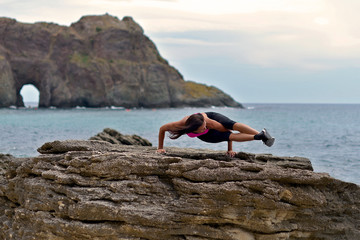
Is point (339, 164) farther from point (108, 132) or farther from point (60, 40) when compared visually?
point (60, 40)

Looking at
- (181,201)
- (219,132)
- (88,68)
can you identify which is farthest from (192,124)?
(88,68)

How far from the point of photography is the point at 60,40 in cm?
14625

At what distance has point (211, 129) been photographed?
37.3 ft

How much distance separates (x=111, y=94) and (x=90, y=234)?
138646mm

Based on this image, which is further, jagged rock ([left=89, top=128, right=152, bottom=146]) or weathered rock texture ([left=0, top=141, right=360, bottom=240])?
jagged rock ([left=89, top=128, right=152, bottom=146])

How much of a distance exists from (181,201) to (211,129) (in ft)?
8.33

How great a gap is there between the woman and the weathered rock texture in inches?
30.3

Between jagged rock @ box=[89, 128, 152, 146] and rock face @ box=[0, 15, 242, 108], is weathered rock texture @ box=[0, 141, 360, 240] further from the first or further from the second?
rock face @ box=[0, 15, 242, 108]

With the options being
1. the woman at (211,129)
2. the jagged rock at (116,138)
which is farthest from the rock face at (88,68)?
the woman at (211,129)

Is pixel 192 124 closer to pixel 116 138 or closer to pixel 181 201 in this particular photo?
pixel 181 201

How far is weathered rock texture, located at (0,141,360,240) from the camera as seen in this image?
952 cm

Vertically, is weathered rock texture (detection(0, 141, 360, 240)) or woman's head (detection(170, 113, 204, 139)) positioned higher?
woman's head (detection(170, 113, 204, 139))

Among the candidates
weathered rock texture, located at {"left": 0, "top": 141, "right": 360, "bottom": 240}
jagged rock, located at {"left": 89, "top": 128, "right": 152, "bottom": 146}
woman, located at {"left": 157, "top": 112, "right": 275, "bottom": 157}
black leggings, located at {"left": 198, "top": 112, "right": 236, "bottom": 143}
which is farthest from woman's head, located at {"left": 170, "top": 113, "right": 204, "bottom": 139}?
jagged rock, located at {"left": 89, "top": 128, "right": 152, "bottom": 146}

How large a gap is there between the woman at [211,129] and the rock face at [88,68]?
127636 mm
